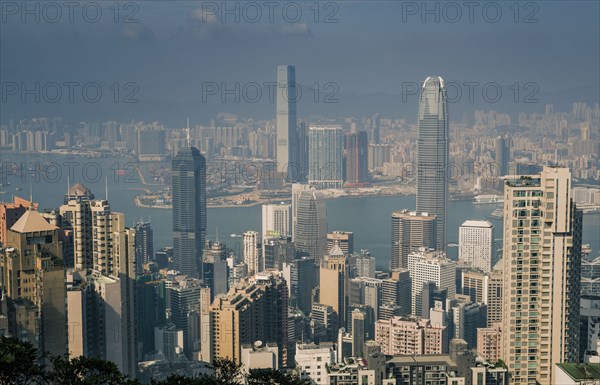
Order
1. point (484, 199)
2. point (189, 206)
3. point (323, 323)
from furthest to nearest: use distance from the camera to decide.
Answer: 1. point (484, 199)
2. point (189, 206)
3. point (323, 323)

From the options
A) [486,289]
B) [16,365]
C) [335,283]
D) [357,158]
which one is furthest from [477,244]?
[16,365]

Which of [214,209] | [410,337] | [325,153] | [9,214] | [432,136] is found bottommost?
[410,337]

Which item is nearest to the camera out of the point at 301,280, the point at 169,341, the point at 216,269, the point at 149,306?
the point at 169,341

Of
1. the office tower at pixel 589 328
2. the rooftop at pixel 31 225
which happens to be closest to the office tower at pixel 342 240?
the office tower at pixel 589 328

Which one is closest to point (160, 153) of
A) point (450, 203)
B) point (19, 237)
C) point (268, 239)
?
point (268, 239)

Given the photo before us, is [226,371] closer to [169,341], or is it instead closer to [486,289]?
[169,341]
